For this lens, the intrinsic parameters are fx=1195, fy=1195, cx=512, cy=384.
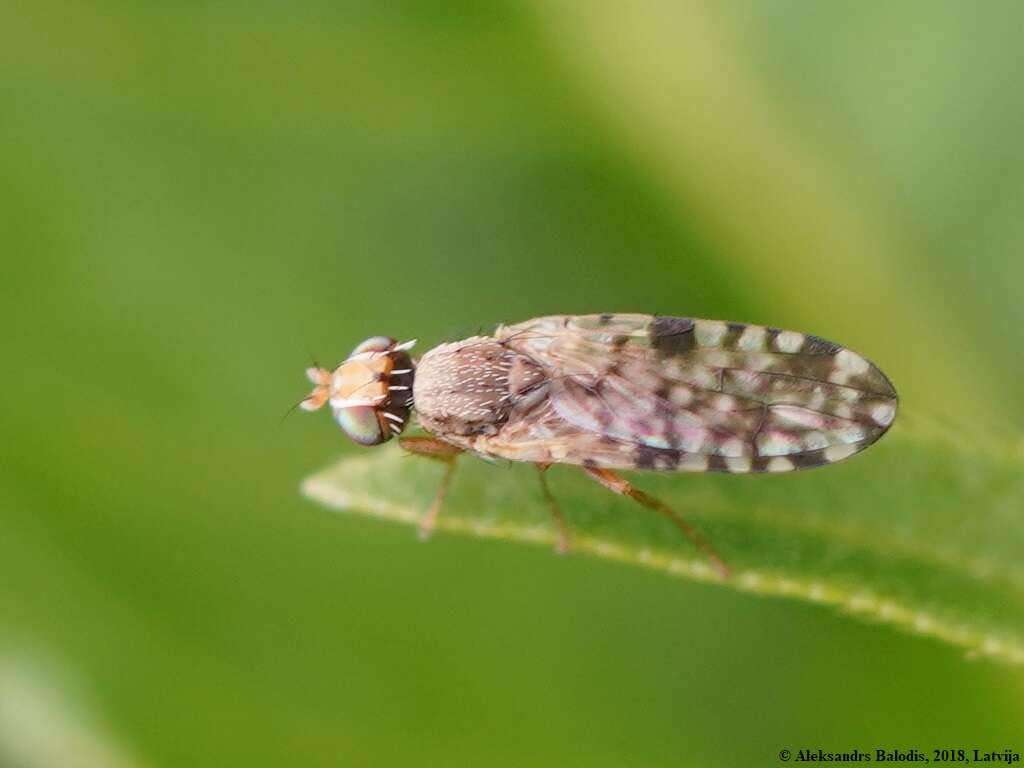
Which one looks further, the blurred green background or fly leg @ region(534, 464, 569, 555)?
the blurred green background

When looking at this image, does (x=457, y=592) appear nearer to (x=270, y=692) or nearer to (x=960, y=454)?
(x=270, y=692)

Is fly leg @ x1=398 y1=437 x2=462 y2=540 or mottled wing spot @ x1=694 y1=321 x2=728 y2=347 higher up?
mottled wing spot @ x1=694 y1=321 x2=728 y2=347

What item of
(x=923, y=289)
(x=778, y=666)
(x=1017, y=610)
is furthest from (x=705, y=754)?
(x=923, y=289)

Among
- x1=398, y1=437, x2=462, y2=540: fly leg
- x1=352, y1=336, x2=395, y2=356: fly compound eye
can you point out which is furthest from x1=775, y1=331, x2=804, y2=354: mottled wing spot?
x1=352, y1=336, x2=395, y2=356: fly compound eye

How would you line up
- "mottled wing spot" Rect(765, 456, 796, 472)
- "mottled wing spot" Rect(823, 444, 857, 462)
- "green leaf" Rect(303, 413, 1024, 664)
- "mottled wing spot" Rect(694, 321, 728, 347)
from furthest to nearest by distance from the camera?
"mottled wing spot" Rect(694, 321, 728, 347)
"mottled wing spot" Rect(765, 456, 796, 472)
"mottled wing spot" Rect(823, 444, 857, 462)
"green leaf" Rect(303, 413, 1024, 664)

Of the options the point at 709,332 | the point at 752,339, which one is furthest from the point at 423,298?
the point at 752,339

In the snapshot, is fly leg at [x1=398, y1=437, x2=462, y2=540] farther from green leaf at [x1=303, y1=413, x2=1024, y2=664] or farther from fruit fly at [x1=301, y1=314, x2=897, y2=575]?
green leaf at [x1=303, y1=413, x2=1024, y2=664]

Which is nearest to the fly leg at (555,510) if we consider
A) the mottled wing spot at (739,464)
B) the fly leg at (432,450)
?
the fly leg at (432,450)

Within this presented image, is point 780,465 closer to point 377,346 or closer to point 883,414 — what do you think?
point 883,414
